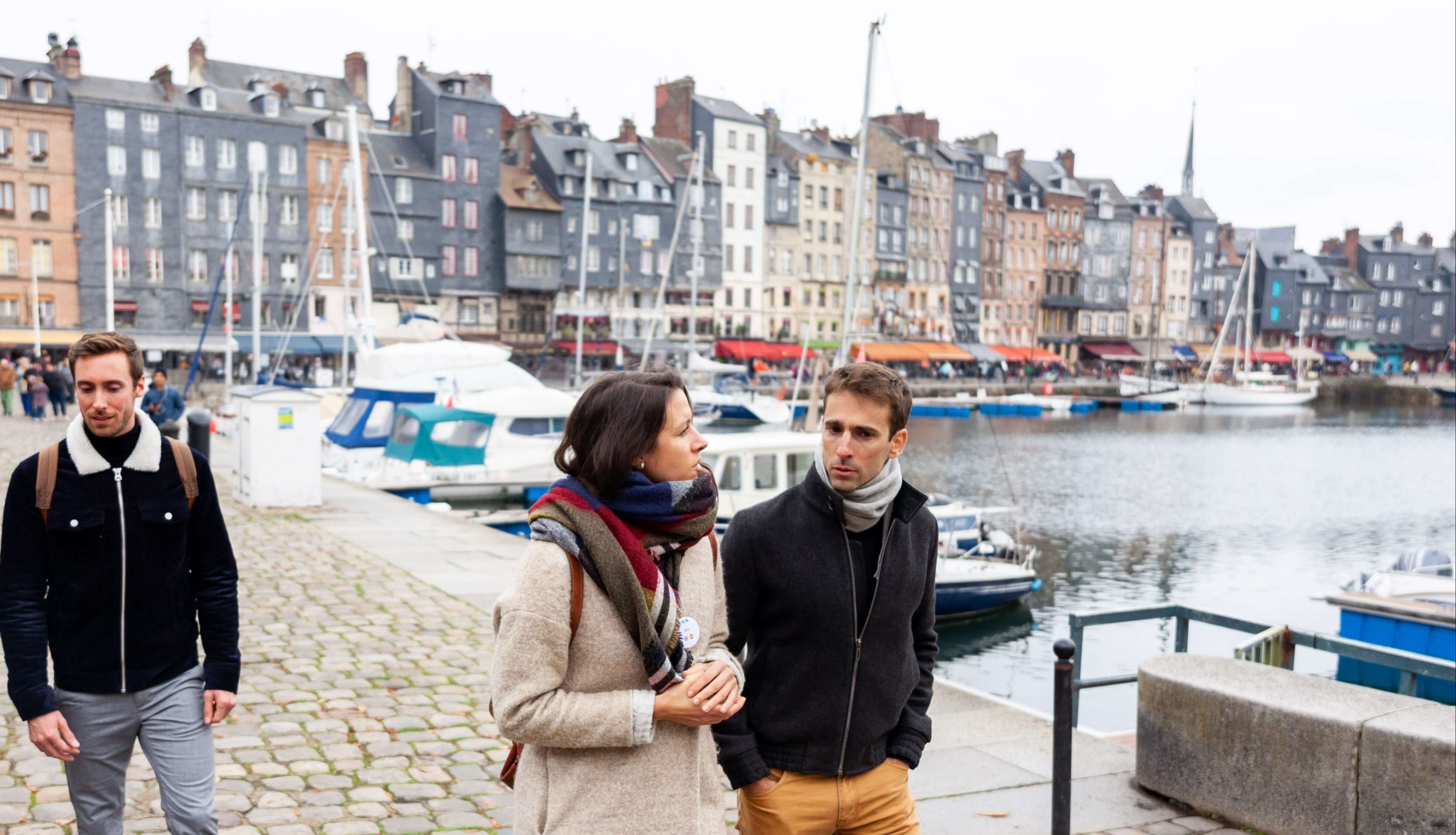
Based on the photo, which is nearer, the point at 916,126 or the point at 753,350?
the point at 753,350

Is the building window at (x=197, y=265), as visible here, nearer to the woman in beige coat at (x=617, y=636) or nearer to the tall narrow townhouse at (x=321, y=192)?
the tall narrow townhouse at (x=321, y=192)

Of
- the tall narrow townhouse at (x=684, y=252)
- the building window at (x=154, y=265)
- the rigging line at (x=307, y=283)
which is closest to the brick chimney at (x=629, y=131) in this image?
the tall narrow townhouse at (x=684, y=252)

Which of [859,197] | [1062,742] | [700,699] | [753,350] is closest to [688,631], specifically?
[700,699]

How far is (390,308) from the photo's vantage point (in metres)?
60.9

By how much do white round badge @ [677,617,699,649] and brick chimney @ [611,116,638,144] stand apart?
7116cm

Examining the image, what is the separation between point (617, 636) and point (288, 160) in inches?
2398

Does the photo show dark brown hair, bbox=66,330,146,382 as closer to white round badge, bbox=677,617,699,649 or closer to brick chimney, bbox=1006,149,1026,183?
white round badge, bbox=677,617,699,649

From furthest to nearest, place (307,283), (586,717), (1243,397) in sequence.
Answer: (1243,397), (307,283), (586,717)

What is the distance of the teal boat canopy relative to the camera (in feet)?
67.6

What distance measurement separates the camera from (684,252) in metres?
71.3

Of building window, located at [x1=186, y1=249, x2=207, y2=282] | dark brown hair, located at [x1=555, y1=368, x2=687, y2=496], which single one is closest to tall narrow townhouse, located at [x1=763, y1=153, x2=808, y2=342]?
building window, located at [x1=186, y1=249, x2=207, y2=282]

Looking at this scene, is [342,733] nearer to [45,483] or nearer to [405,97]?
[45,483]

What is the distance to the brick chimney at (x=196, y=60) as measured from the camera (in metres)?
59.4

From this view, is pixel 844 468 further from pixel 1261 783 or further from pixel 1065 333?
pixel 1065 333
